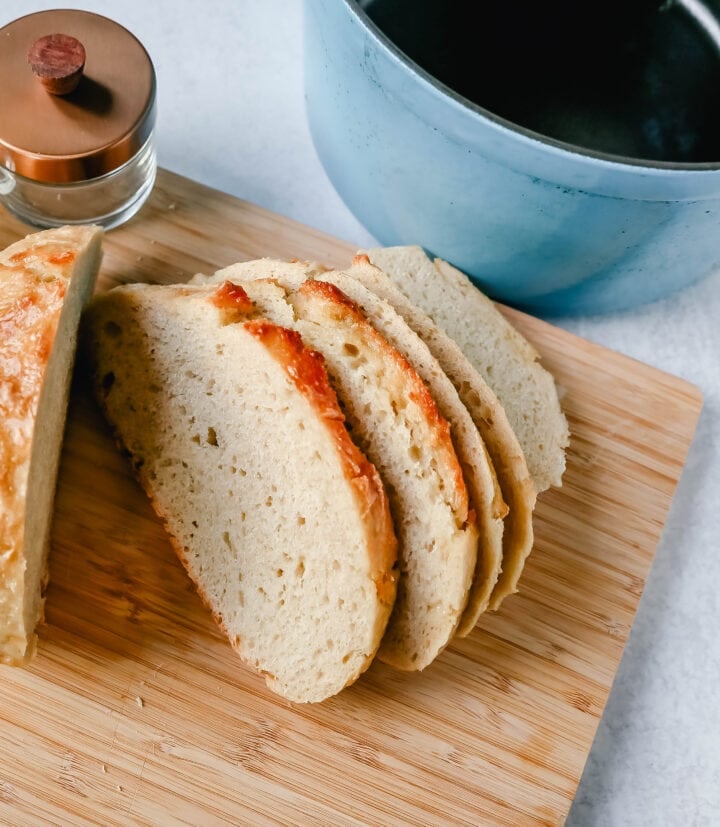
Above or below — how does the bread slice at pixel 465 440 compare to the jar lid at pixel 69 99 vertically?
below

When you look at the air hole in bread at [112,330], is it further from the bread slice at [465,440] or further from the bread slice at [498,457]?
the bread slice at [498,457]

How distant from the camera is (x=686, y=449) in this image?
8.73ft

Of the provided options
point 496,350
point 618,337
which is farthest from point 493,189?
point 618,337

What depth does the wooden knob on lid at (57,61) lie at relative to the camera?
2213 mm

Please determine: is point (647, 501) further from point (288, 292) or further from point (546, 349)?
point (288, 292)

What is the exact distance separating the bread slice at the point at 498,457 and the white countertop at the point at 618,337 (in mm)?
659

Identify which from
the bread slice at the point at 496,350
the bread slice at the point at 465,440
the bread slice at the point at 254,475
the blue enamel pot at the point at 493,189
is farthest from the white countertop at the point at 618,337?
the bread slice at the point at 254,475

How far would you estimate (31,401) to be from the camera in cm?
202

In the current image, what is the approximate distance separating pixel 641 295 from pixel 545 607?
3.30 ft

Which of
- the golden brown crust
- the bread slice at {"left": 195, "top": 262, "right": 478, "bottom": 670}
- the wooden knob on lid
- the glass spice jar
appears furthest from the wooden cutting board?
the wooden knob on lid

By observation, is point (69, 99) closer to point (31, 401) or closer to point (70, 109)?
point (70, 109)

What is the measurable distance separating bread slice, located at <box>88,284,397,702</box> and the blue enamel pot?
0.60 m

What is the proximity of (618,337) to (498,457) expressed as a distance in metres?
0.96

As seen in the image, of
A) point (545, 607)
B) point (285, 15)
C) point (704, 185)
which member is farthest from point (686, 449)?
point (285, 15)
